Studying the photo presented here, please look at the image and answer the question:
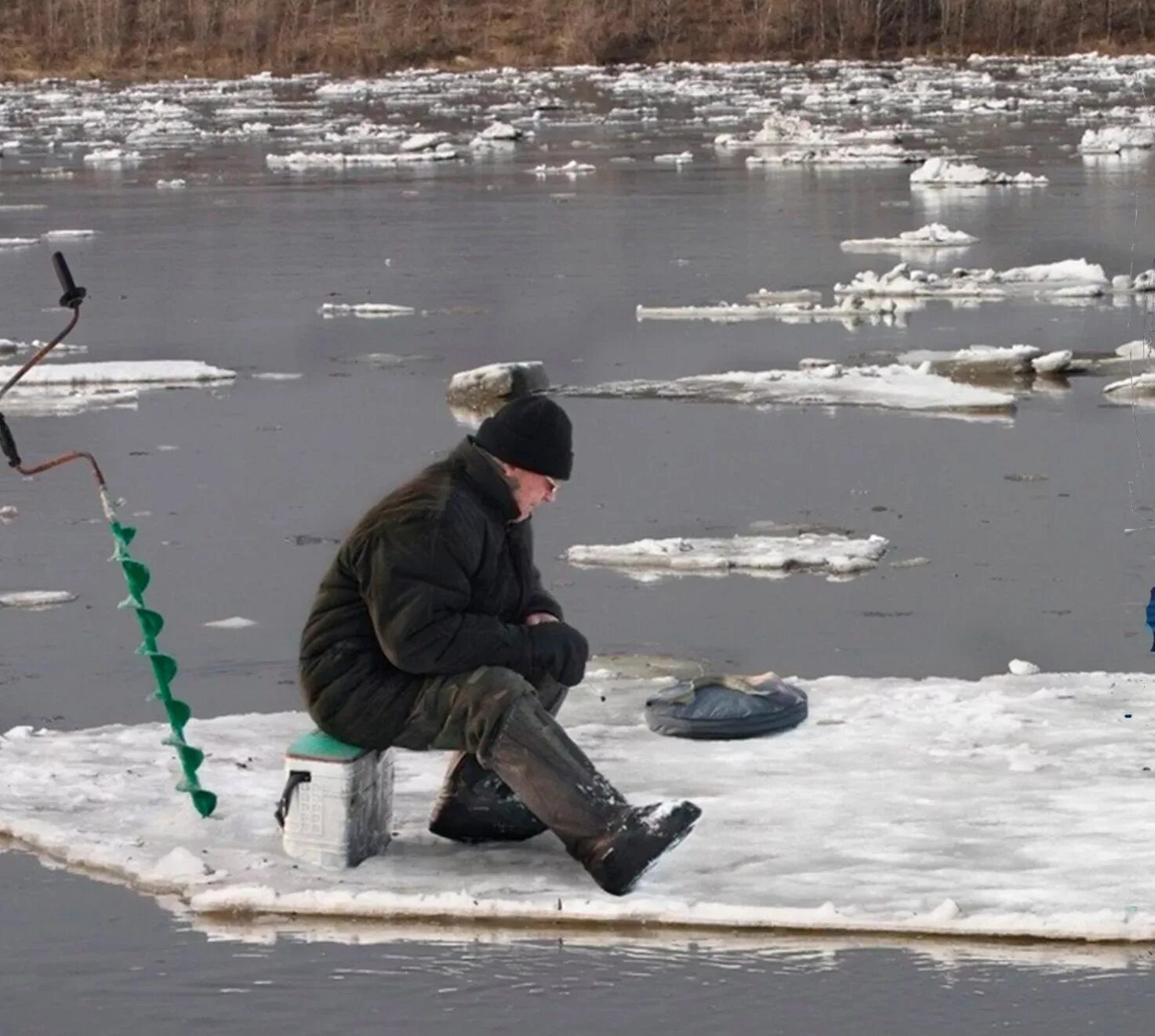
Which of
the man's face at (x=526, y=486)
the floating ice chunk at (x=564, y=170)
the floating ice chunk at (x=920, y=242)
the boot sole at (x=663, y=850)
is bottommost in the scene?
the floating ice chunk at (x=564, y=170)

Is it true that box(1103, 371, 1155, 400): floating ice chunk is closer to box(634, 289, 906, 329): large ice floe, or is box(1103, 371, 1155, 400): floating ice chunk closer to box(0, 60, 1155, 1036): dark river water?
box(0, 60, 1155, 1036): dark river water

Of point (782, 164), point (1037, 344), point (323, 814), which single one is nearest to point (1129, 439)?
point (1037, 344)

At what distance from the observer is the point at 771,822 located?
6.05m

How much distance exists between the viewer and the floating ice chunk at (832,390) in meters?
12.8

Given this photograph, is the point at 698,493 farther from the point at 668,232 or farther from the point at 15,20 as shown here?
the point at 15,20

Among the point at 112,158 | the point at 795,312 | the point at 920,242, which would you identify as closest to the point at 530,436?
the point at 795,312

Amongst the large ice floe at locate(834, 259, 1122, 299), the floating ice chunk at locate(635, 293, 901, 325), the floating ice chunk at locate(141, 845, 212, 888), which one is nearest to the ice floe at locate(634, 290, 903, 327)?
the floating ice chunk at locate(635, 293, 901, 325)

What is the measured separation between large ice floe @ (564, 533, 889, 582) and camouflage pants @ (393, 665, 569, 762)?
11.5 feet

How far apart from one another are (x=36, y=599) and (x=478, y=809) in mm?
3525

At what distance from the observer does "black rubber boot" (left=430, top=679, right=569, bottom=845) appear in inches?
233

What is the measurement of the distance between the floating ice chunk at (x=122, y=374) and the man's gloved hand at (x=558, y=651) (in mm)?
8639

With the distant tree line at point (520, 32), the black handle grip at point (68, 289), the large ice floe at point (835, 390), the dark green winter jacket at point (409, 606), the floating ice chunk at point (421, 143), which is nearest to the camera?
the dark green winter jacket at point (409, 606)

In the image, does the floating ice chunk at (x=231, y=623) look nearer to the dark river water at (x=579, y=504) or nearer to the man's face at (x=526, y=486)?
the dark river water at (x=579, y=504)

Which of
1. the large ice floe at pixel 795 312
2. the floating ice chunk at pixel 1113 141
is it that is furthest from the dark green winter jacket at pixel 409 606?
the floating ice chunk at pixel 1113 141
